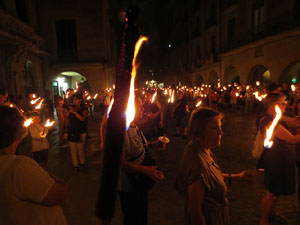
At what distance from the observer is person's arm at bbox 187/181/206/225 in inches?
72.8

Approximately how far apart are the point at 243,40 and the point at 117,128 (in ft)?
78.9

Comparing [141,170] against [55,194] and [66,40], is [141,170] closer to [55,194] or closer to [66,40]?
[55,194]

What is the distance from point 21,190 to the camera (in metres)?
1.47

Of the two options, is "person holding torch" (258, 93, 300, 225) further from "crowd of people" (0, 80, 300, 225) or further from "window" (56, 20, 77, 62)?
"window" (56, 20, 77, 62)

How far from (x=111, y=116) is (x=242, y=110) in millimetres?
18194

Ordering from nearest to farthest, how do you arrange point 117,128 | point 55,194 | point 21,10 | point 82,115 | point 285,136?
point 117,128 → point 55,194 → point 285,136 → point 82,115 → point 21,10

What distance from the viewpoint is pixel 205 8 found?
1247 inches

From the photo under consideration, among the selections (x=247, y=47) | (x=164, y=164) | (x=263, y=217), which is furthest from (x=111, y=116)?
(x=247, y=47)

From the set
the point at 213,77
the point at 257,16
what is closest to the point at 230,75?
the point at 213,77

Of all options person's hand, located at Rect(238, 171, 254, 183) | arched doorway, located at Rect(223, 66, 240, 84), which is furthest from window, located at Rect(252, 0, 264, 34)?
person's hand, located at Rect(238, 171, 254, 183)

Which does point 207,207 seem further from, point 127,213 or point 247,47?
point 247,47

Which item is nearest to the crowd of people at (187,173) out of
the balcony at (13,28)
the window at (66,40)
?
the balcony at (13,28)

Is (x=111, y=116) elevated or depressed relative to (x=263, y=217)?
elevated

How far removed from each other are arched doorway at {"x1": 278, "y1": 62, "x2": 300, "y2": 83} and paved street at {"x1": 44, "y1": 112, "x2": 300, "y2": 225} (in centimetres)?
1131
